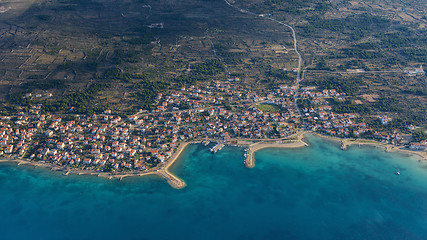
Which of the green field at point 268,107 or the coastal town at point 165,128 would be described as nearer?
the coastal town at point 165,128

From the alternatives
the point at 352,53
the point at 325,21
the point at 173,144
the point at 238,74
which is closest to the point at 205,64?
the point at 238,74

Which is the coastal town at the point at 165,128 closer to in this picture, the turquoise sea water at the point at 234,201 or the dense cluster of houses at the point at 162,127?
the dense cluster of houses at the point at 162,127

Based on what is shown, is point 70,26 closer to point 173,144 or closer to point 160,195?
point 173,144

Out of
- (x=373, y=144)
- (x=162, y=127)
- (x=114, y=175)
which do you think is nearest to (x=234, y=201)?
(x=114, y=175)

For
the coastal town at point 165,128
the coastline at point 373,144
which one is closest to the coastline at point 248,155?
the coastline at point 373,144

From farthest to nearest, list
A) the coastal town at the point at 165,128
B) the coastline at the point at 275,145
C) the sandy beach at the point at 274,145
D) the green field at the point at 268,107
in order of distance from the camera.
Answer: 1. the green field at the point at 268,107
2. the sandy beach at the point at 274,145
3. the coastline at the point at 275,145
4. the coastal town at the point at 165,128

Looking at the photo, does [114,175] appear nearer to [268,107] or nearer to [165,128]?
[165,128]
